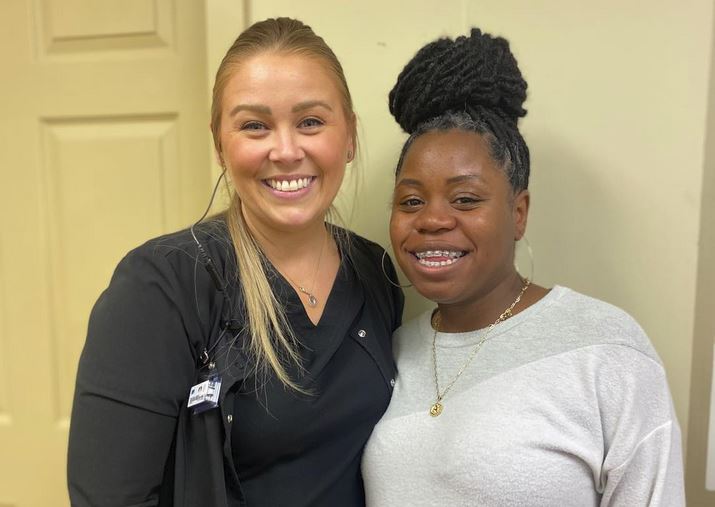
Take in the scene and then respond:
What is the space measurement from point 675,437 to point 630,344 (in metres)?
0.15

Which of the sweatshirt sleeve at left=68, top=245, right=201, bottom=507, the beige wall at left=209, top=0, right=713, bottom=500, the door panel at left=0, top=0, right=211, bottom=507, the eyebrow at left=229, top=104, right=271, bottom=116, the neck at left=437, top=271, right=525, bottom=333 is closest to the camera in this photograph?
the sweatshirt sleeve at left=68, top=245, right=201, bottom=507

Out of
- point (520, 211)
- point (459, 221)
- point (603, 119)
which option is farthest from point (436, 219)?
point (603, 119)

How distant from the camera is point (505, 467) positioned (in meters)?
0.86

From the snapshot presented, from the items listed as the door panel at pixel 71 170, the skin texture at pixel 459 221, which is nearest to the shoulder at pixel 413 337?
the skin texture at pixel 459 221

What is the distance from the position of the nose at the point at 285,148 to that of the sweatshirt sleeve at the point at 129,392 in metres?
0.26

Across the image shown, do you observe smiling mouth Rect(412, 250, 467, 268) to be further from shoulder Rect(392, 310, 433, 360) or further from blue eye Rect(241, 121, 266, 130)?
blue eye Rect(241, 121, 266, 130)

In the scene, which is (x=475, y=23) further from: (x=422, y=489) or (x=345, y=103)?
(x=422, y=489)

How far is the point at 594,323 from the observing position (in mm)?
915

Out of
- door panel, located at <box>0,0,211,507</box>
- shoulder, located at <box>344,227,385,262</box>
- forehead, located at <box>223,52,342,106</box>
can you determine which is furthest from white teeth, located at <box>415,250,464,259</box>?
door panel, located at <box>0,0,211,507</box>

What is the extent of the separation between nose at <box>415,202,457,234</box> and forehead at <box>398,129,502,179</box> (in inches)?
2.0

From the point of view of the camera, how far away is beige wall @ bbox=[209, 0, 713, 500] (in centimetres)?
114

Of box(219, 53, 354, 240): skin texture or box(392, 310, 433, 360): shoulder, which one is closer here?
box(219, 53, 354, 240): skin texture

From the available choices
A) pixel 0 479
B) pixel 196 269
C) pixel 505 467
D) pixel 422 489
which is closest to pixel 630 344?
pixel 505 467

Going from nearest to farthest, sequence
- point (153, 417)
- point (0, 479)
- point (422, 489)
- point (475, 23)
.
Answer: point (153, 417), point (422, 489), point (475, 23), point (0, 479)
